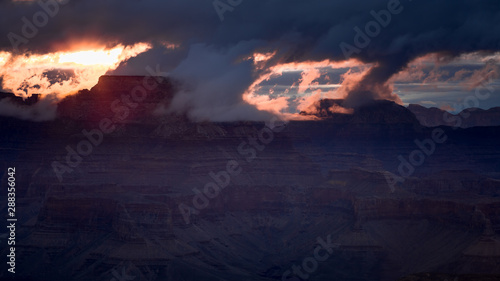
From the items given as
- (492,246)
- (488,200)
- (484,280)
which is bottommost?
(484,280)

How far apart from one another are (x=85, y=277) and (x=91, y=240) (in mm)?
16843

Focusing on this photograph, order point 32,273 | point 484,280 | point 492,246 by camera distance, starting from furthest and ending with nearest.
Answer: point 32,273 → point 492,246 → point 484,280

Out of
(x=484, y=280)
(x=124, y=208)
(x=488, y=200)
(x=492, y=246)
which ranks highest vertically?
(x=124, y=208)

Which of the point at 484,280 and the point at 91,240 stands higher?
the point at 91,240

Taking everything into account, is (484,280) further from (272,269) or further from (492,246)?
(272,269)

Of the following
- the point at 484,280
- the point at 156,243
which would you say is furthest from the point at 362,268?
the point at 484,280

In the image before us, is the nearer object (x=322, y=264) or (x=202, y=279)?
(x=202, y=279)

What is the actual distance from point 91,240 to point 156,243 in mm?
14654

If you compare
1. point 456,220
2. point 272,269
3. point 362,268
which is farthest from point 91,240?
point 456,220

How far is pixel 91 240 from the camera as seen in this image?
653ft

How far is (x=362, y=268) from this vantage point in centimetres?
19212

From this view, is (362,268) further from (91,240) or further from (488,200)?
(91,240)

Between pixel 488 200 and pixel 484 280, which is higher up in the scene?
pixel 488 200

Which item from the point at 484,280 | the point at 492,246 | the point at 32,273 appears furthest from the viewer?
the point at 32,273
